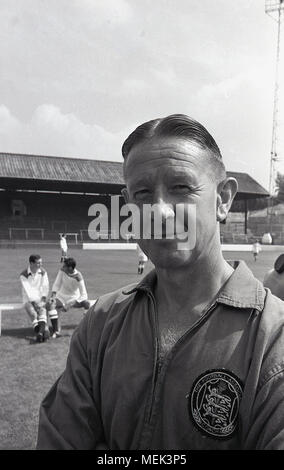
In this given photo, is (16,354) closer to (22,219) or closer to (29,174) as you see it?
(29,174)

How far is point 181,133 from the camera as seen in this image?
1.42m

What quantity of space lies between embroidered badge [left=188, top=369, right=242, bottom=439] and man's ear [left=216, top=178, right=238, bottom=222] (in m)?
0.50

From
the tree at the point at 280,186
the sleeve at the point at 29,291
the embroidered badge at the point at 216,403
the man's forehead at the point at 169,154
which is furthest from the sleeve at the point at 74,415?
the tree at the point at 280,186

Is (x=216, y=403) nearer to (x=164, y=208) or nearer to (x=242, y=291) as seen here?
(x=242, y=291)

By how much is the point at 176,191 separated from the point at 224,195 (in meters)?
0.21

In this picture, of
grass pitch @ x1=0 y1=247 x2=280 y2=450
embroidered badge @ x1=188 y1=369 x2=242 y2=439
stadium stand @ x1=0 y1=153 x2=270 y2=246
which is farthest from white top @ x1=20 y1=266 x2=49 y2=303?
stadium stand @ x1=0 y1=153 x2=270 y2=246

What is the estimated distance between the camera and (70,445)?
55.3 inches

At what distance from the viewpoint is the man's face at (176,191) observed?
135 cm

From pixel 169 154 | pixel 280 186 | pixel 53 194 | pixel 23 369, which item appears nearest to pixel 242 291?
pixel 169 154

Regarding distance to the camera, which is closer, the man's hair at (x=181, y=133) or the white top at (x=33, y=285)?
the man's hair at (x=181, y=133)

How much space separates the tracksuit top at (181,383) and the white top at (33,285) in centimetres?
687

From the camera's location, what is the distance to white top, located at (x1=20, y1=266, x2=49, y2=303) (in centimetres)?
820

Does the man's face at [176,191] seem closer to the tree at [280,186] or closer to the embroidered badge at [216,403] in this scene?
the embroidered badge at [216,403]
